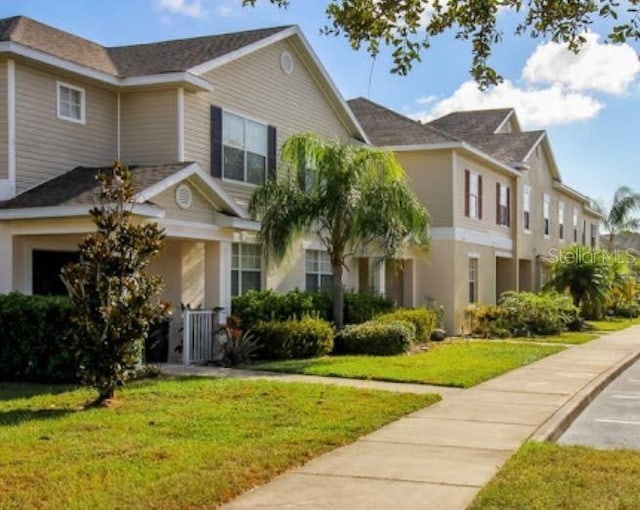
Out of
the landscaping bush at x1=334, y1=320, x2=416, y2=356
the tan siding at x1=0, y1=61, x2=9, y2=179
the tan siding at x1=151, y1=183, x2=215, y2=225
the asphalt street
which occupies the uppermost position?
the tan siding at x1=0, y1=61, x2=9, y2=179

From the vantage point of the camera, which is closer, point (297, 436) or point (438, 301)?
point (297, 436)

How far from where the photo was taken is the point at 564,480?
23.5 ft

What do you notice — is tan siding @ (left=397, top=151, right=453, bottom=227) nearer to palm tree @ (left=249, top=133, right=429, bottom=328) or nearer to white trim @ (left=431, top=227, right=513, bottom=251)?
white trim @ (left=431, top=227, right=513, bottom=251)

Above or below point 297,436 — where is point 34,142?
above

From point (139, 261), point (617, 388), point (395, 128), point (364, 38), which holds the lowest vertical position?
point (617, 388)

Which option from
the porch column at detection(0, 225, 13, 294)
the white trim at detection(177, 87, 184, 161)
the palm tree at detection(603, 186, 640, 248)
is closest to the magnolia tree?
the porch column at detection(0, 225, 13, 294)

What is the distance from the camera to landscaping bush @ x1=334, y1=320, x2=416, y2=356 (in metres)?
18.2

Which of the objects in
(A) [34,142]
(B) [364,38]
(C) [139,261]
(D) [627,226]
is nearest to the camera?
(B) [364,38]

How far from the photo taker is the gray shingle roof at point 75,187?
14372mm

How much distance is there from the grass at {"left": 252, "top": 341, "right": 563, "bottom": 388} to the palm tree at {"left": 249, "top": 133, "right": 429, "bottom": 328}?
2472mm

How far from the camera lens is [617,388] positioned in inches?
584

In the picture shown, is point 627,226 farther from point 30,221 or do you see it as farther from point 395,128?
point 30,221

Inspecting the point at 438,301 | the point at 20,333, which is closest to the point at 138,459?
the point at 20,333

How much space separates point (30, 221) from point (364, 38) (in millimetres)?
8959
